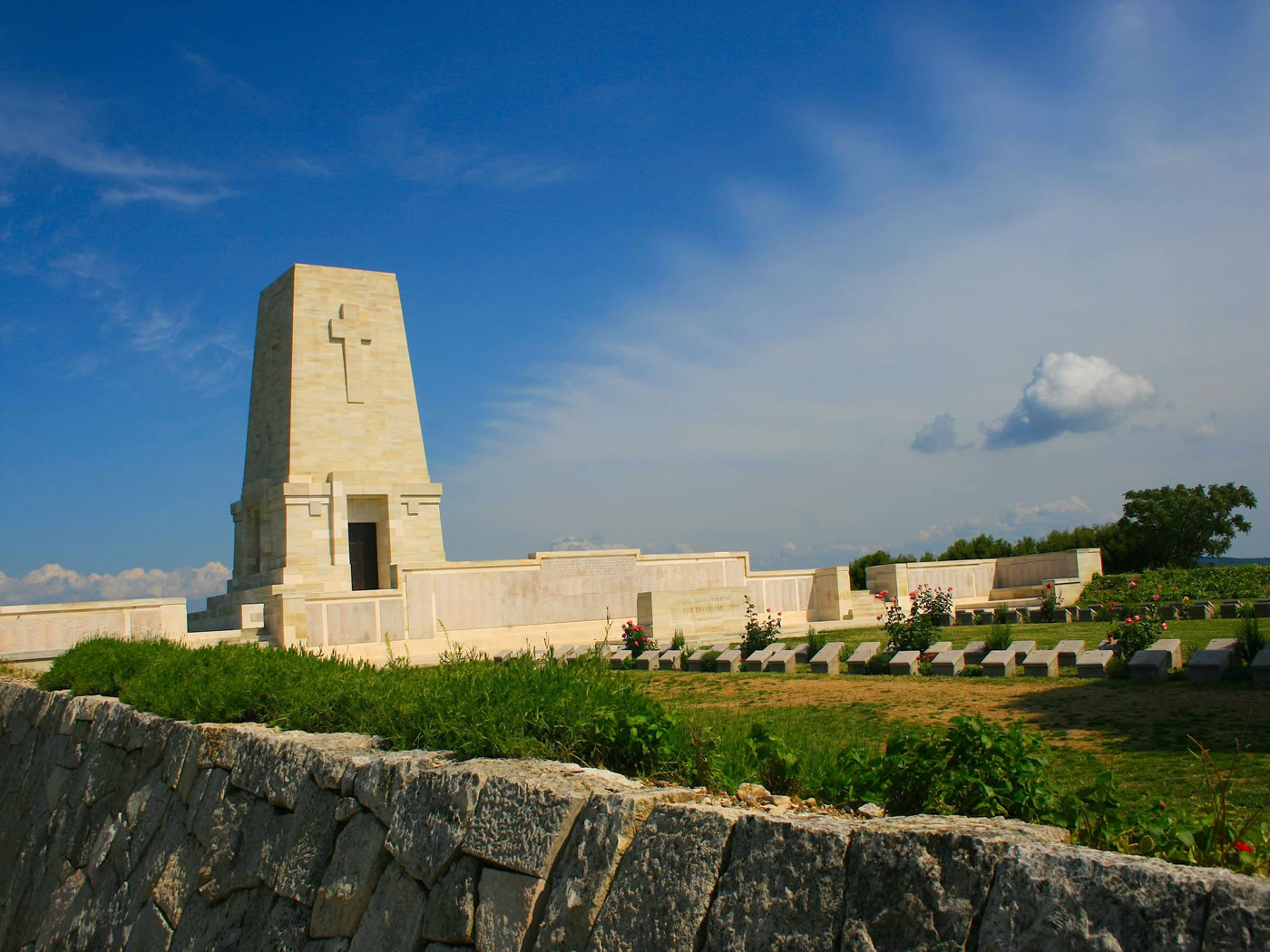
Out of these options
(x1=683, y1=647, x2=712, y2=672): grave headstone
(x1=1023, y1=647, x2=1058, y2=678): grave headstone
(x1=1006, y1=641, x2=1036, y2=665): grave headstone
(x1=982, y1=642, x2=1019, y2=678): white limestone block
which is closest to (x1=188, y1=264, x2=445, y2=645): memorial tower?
(x1=683, y1=647, x2=712, y2=672): grave headstone

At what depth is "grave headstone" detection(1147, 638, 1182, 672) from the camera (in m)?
Answer: 11.0

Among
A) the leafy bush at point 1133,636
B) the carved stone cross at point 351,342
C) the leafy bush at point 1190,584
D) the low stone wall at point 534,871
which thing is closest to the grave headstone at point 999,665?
the leafy bush at point 1133,636

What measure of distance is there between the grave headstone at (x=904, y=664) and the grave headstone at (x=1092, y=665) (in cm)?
220

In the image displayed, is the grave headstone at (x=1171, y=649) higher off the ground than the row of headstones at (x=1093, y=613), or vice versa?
the grave headstone at (x=1171, y=649)

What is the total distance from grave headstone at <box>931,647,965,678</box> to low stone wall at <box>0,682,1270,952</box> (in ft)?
31.3

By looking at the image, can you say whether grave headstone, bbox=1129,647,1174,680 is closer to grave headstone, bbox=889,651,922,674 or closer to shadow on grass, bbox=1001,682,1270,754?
shadow on grass, bbox=1001,682,1270,754

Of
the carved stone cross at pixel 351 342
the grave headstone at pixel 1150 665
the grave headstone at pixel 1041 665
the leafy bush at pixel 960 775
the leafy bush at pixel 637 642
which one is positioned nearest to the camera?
the leafy bush at pixel 960 775

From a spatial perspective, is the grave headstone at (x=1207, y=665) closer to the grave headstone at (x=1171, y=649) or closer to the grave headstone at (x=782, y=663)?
the grave headstone at (x=1171, y=649)

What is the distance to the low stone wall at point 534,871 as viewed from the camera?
7.13 ft

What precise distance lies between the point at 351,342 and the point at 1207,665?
75.2 ft

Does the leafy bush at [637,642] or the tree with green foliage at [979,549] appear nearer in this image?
the leafy bush at [637,642]

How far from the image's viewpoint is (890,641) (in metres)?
15.0

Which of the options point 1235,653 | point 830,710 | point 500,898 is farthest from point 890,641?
point 500,898

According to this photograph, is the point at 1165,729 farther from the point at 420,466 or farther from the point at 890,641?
the point at 420,466
